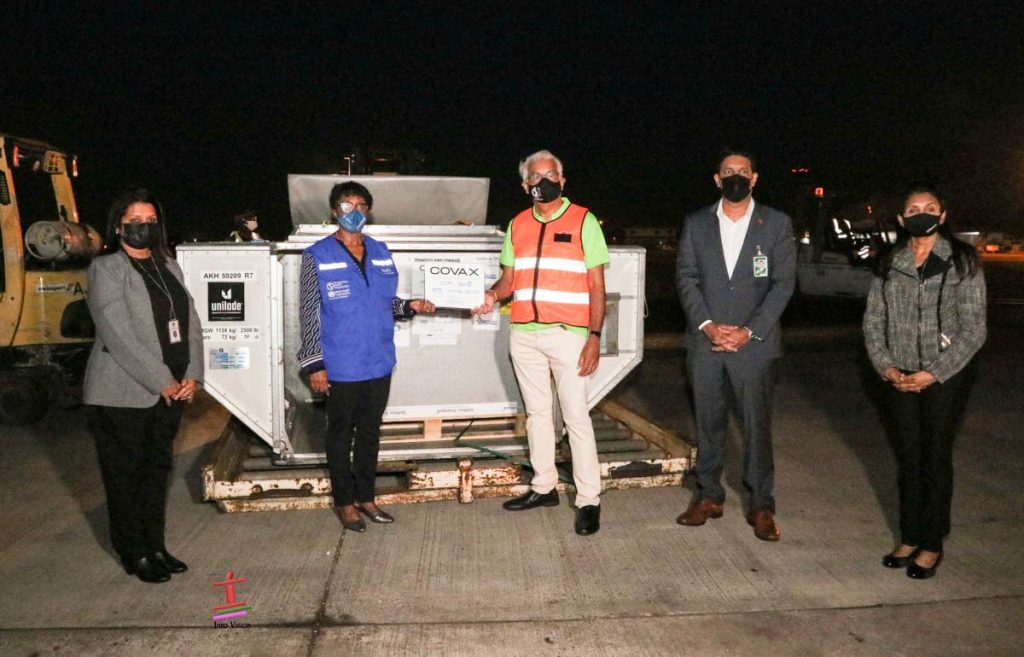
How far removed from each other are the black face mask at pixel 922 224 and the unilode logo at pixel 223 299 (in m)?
3.60

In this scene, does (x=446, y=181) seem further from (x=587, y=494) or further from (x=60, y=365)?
(x=60, y=365)

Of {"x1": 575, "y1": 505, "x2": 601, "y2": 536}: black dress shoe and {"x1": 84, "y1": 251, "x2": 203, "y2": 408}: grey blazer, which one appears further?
{"x1": 575, "y1": 505, "x2": 601, "y2": 536}: black dress shoe

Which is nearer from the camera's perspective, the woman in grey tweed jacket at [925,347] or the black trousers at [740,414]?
the woman in grey tweed jacket at [925,347]

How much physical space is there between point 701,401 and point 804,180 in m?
16.1

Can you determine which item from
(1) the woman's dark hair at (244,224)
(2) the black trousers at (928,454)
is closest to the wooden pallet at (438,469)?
(2) the black trousers at (928,454)

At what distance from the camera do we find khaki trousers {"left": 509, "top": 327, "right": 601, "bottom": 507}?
15.2 feet

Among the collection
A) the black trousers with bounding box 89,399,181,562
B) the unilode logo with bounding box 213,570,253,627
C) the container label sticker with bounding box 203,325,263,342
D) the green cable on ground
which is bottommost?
the unilode logo with bounding box 213,570,253,627

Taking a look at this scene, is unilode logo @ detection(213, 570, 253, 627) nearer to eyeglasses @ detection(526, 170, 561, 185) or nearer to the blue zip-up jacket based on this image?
the blue zip-up jacket

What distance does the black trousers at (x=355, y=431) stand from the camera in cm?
454

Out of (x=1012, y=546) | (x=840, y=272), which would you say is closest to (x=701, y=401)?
(x=1012, y=546)

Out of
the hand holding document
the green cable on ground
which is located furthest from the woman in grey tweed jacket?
the hand holding document

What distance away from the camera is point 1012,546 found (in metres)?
4.54

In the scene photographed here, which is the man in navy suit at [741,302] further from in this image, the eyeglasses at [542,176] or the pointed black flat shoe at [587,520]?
the eyeglasses at [542,176]

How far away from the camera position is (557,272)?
15.0 ft
